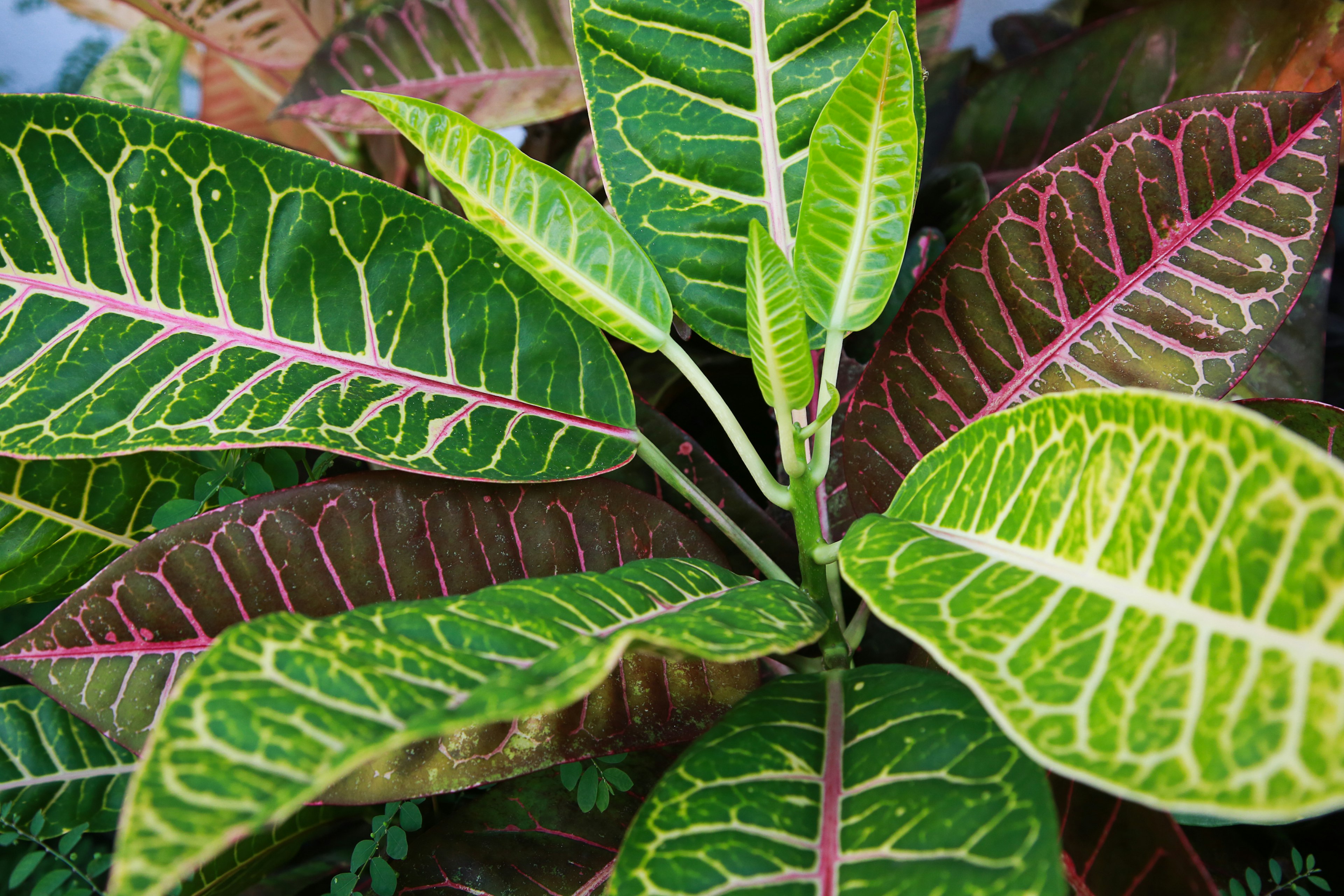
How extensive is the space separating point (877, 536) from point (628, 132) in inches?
13.7

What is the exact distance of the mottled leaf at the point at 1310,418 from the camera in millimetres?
537

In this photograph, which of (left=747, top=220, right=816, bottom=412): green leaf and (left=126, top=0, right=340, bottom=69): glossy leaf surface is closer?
(left=747, top=220, right=816, bottom=412): green leaf

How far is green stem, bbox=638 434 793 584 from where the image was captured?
604mm

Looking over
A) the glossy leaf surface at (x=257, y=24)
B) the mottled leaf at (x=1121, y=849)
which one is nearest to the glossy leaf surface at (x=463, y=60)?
the glossy leaf surface at (x=257, y=24)

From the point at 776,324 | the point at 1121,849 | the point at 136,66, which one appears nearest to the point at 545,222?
the point at 776,324

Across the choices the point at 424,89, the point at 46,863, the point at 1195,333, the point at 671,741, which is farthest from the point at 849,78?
the point at 46,863

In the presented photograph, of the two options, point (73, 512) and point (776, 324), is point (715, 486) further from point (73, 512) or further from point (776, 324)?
point (73, 512)

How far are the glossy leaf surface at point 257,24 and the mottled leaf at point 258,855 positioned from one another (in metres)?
1.00

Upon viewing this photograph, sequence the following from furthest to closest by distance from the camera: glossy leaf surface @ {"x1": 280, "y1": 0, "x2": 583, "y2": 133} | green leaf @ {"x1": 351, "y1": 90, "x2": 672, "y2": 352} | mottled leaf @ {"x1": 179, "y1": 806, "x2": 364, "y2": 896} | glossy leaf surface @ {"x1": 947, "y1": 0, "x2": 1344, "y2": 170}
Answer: glossy leaf surface @ {"x1": 280, "y1": 0, "x2": 583, "y2": 133}
glossy leaf surface @ {"x1": 947, "y1": 0, "x2": 1344, "y2": 170}
mottled leaf @ {"x1": 179, "y1": 806, "x2": 364, "y2": 896}
green leaf @ {"x1": 351, "y1": 90, "x2": 672, "y2": 352}

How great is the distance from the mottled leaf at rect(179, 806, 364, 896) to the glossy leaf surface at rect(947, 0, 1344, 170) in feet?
2.98

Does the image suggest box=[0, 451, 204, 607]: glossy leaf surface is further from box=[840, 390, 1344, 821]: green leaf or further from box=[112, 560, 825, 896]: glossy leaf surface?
box=[840, 390, 1344, 821]: green leaf

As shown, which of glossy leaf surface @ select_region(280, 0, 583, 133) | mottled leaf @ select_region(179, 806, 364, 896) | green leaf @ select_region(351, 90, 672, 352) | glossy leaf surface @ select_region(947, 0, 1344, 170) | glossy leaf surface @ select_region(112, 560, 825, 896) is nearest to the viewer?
glossy leaf surface @ select_region(112, 560, 825, 896)

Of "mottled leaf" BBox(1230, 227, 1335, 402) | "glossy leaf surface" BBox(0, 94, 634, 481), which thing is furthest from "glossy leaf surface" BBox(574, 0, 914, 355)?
"mottled leaf" BBox(1230, 227, 1335, 402)

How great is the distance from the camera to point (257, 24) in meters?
1.10
